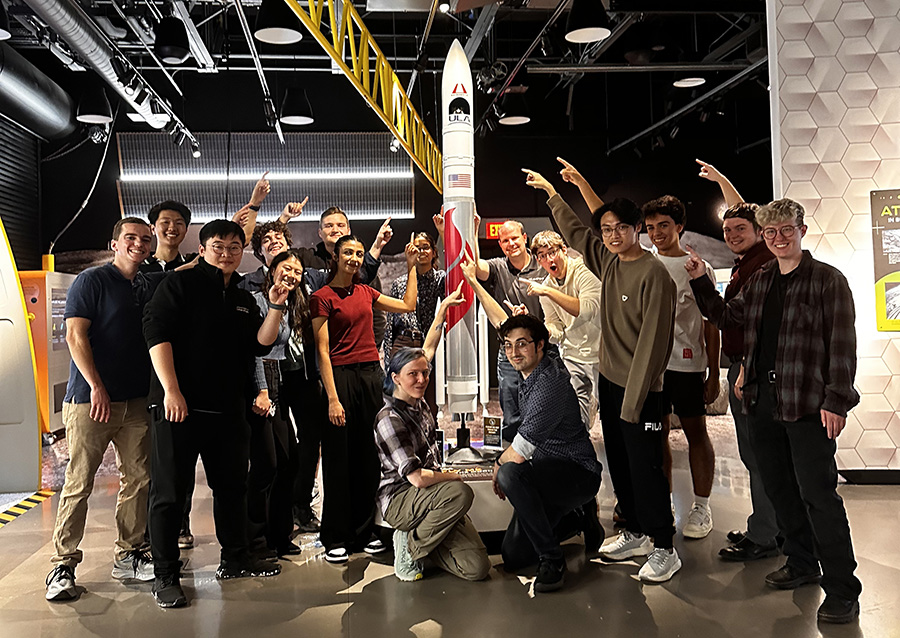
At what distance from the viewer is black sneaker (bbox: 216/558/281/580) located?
12.0 feet

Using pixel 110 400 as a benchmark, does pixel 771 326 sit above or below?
above

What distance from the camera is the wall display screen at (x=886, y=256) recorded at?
5.11 m

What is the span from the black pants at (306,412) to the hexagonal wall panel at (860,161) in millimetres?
3887

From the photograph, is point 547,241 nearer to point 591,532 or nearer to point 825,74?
point 591,532

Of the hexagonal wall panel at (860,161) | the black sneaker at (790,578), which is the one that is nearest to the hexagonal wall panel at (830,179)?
the hexagonal wall panel at (860,161)

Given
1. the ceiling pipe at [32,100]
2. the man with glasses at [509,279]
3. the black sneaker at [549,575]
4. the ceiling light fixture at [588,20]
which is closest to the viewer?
the black sneaker at [549,575]

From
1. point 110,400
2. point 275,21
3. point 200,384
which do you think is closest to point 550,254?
point 200,384

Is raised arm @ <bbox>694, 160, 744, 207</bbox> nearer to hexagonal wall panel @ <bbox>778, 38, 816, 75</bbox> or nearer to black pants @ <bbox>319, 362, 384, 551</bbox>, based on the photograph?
hexagonal wall panel @ <bbox>778, 38, 816, 75</bbox>

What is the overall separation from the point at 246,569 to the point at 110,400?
3.44 feet

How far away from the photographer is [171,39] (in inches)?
270

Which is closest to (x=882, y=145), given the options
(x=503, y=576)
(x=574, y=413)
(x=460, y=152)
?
(x=460, y=152)

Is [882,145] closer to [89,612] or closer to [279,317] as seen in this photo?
[279,317]

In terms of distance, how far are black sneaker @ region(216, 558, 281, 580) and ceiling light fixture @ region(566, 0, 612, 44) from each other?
474 centimetres

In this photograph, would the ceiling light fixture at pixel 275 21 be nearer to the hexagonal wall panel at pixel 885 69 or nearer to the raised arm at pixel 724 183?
the raised arm at pixel 724 183
